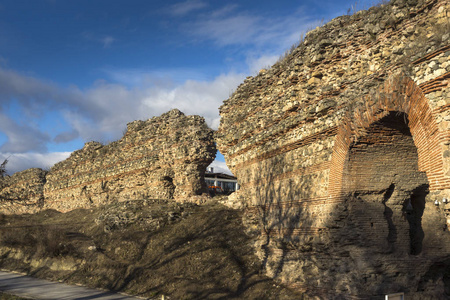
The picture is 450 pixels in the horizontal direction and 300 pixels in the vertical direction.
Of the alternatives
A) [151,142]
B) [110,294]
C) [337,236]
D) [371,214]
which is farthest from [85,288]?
[151,142]

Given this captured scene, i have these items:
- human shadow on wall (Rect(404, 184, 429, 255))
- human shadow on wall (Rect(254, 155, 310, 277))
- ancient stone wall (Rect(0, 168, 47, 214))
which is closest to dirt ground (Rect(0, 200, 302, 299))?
human shadow on wall (Rect(254, 155, 310, 277))

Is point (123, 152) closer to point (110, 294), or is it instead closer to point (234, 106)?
point (234, 106)

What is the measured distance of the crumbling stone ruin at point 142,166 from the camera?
17.1 metres

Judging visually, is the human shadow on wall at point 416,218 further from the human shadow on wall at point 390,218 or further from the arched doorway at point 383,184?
the human shadow on wall at point 390,218

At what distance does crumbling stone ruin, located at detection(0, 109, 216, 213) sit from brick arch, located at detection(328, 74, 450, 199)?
9.92 meters

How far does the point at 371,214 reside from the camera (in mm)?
7441

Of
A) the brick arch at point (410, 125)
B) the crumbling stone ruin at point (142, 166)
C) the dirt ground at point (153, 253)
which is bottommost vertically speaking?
the dirt ground at point (153, 253)

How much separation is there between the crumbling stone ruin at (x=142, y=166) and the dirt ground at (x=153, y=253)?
2.11 meters

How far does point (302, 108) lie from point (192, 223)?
19.3ft

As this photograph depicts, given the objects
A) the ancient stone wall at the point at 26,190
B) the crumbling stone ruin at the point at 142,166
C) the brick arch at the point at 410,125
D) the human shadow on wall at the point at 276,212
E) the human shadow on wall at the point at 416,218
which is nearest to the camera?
the brick arch at the point at 410,125

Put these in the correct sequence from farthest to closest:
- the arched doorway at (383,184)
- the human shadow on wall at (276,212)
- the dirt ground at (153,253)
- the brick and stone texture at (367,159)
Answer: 1. the dirt ground at (153,253)
2. the human shadow on wall at (276,212)
3. the arched doorway at (383,184)
4. the brick and stone texture at (367,159)

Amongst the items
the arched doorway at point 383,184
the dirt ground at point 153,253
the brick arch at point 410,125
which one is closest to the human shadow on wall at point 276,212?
the dirt ground at point 153,253

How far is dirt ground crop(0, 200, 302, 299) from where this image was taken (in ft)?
30.0

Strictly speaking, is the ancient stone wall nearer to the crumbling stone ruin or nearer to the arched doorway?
the crumbling stone ruin
